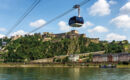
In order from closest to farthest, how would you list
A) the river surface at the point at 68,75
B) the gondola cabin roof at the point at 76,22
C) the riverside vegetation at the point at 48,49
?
the gondola cabin roof at the point at 76,22
the river surface at the point at 68,75
the riverside vegetation at the point at 48,49

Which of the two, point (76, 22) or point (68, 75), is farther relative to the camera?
point (68, 75)

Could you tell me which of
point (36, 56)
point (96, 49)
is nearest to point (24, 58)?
point (36, 56)

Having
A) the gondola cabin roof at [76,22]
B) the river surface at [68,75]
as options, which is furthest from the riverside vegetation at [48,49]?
the gondola cabin roof at [76,22]

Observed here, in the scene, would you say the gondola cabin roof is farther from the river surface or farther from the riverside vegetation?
the riverside vegetation

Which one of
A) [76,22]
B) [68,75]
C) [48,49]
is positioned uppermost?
[48,49]

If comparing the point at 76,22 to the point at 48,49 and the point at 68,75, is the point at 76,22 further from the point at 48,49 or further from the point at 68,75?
the point at 48,49

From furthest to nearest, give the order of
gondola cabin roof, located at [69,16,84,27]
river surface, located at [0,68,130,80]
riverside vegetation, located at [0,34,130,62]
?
1. riverside vegetation, located at [0,34,130,62]
2. river surface, located at [0,68,130,80]
3. gondola cabin roof, located at [69,16,84,27]

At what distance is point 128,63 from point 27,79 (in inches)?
2649

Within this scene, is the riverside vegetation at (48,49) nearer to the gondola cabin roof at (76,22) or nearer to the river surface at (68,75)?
the river surface at (68,75)

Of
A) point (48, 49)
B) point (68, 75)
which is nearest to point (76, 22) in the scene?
→ point (68, 75)

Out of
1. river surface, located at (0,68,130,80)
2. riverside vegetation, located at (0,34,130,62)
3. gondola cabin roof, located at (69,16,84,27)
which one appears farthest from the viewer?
riverside vegetation, located at (0,34,130,62)

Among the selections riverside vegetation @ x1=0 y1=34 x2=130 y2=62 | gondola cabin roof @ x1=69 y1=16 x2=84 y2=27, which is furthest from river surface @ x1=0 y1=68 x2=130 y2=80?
riverside vegetation @ x1=0 y1=34 x2=130 y2=62

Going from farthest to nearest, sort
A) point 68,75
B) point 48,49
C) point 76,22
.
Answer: point 48,49 < point 68,75 < point 76,22

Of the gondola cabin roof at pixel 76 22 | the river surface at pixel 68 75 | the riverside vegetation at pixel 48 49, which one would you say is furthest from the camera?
the riverside vegetation at pixel 48 49
